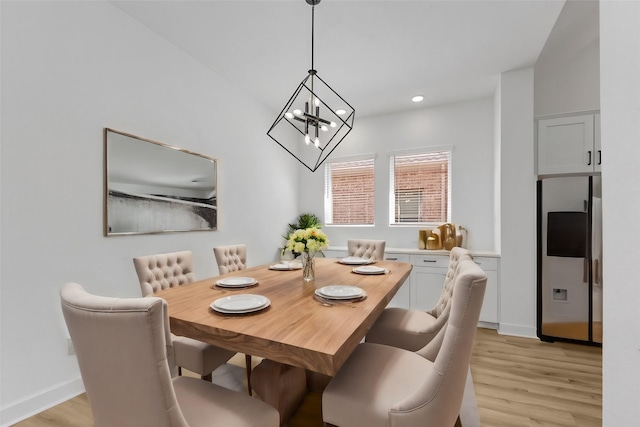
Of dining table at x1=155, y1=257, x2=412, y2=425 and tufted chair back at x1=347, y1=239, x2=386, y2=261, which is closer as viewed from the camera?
dining table at x1=155, y1=257, x2=412, y2=425

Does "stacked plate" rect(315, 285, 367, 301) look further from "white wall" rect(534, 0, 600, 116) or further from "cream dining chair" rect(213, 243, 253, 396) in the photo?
"white wall" rect(534, 0, 600, 116)

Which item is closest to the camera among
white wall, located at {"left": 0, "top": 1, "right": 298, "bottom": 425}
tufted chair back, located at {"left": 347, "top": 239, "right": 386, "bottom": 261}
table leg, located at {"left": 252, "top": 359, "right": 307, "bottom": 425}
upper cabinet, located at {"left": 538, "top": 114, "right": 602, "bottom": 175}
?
table leg, located at {"left": 252, "top": 359, "right": 307, "bottom": 425}

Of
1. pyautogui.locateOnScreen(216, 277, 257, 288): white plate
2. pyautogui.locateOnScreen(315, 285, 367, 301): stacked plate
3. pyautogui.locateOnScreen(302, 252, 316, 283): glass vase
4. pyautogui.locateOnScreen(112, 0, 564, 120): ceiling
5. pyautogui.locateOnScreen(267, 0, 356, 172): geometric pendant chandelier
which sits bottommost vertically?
pyautogui.locateOnScreen(216, 277, 257, 288): white plate

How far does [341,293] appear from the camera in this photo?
5.26ft

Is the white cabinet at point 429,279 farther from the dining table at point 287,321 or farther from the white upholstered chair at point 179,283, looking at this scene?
the white upholstered chair at point 179,283

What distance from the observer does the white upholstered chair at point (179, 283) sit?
5.58 ft

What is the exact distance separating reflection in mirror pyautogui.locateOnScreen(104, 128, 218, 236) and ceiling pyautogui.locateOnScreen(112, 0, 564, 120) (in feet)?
3.49

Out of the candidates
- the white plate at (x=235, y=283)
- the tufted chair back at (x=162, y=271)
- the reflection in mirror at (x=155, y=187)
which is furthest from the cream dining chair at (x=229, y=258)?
the white plate at (x=235, y=283)

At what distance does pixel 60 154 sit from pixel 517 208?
4.16 metres

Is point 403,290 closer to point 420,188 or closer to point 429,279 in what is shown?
point 429,279

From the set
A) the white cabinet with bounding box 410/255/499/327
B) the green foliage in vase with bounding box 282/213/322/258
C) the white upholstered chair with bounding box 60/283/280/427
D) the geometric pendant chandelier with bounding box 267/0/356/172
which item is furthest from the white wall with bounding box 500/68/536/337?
the white upholstered chair with bounding box 60/283/280/427

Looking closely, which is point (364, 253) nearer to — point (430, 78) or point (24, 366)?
point (430, 78)

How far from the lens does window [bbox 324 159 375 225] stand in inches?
185

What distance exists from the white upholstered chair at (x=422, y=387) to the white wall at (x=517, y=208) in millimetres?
2515
